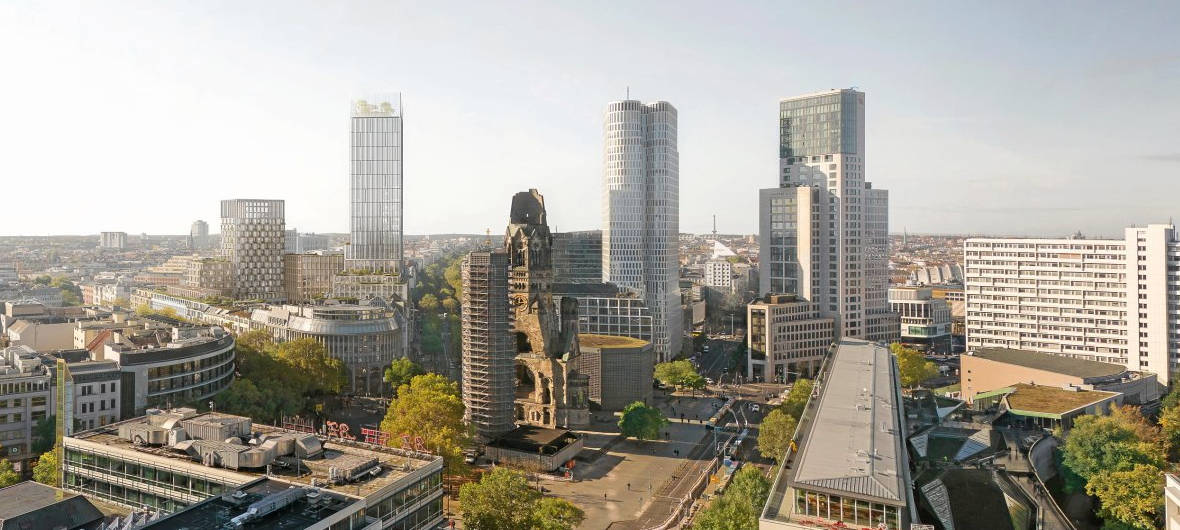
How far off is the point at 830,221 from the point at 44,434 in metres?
129

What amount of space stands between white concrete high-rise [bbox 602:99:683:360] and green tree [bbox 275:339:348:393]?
63.6m

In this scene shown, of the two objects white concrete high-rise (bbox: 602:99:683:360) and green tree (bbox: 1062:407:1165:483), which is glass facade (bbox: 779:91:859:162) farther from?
green tree (bbox: 1062:407:1165:483)

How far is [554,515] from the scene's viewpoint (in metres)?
56.6

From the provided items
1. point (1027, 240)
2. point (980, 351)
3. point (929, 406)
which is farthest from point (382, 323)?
point (1027, 240)

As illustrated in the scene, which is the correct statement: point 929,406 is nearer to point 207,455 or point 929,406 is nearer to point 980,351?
point 980,351

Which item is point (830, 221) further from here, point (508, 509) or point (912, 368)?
point (508, 509)

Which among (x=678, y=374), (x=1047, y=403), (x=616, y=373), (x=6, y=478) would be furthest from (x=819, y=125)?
(x=6, y=478)

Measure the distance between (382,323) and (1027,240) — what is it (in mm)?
110415

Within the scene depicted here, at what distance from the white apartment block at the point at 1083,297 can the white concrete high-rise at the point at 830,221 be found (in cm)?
1912

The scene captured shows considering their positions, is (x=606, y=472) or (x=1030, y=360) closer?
(x=606, y=472)

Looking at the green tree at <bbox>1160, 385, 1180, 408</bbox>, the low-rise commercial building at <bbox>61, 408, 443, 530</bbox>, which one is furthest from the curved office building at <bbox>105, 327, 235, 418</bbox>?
the green tree at <bbox>1160, 385, 1180, 408</bbox>

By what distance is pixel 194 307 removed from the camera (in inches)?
6535

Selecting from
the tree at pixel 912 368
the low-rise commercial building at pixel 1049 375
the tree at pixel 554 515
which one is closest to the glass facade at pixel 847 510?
the tree at pixel 554 515

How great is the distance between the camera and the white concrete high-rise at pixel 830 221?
155638 millimetres
